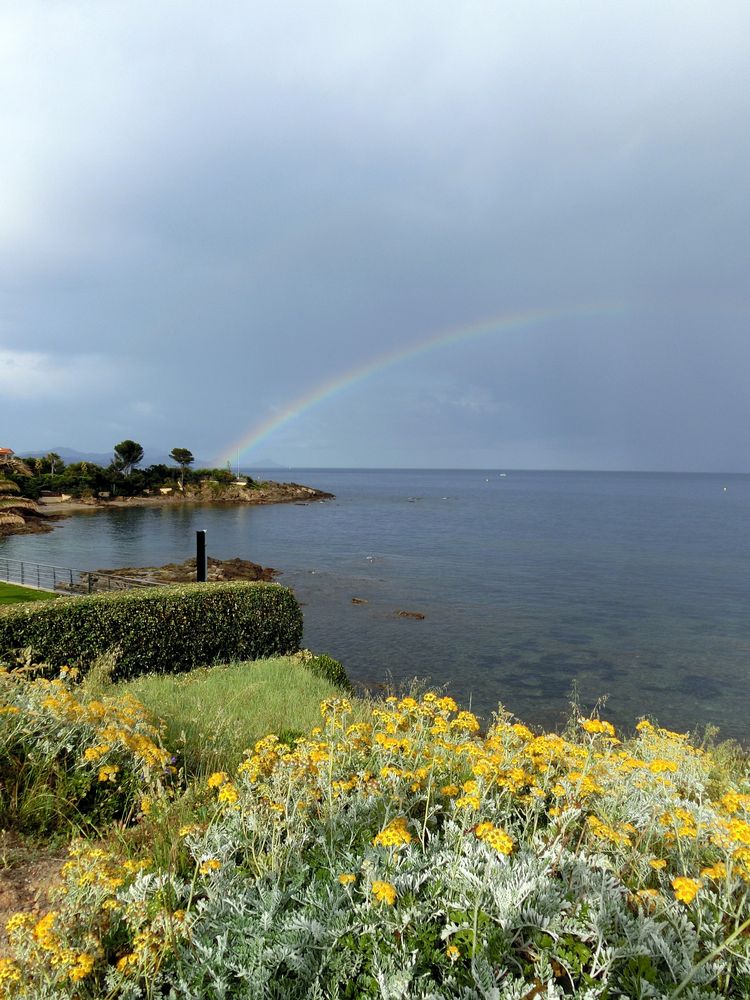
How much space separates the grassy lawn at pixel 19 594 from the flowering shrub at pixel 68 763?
600 inches

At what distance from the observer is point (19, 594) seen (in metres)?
19.4

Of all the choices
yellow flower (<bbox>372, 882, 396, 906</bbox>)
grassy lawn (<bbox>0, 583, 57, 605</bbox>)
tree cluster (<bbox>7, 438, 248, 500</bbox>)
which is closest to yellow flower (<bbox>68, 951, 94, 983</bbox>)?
yellow flower (<bbox>372, 882, 396, 906</bbox>)

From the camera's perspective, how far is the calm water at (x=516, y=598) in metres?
17.9

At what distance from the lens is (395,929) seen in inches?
106

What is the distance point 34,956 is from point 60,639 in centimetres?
1019

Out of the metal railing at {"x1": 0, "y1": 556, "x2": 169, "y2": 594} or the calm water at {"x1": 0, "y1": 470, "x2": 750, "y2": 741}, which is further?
the metal railing at {"x1": 0, "y1": 556, "x2": 169, "y2": 594}

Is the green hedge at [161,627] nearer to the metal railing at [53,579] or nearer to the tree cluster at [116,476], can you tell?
the metal railing at [53,579]

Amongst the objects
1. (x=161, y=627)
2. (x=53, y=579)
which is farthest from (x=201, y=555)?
(x=53, y=579)

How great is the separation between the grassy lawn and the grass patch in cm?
936

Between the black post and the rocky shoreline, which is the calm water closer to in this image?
the rocky shoreline

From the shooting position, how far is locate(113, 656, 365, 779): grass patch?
18.2 ft

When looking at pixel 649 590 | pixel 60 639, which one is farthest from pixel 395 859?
pixel 649 590

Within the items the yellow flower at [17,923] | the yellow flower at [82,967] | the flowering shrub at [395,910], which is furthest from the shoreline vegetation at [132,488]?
the yellow flower at [82,967]

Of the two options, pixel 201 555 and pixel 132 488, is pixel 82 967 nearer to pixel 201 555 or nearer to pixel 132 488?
pixel 201 555
